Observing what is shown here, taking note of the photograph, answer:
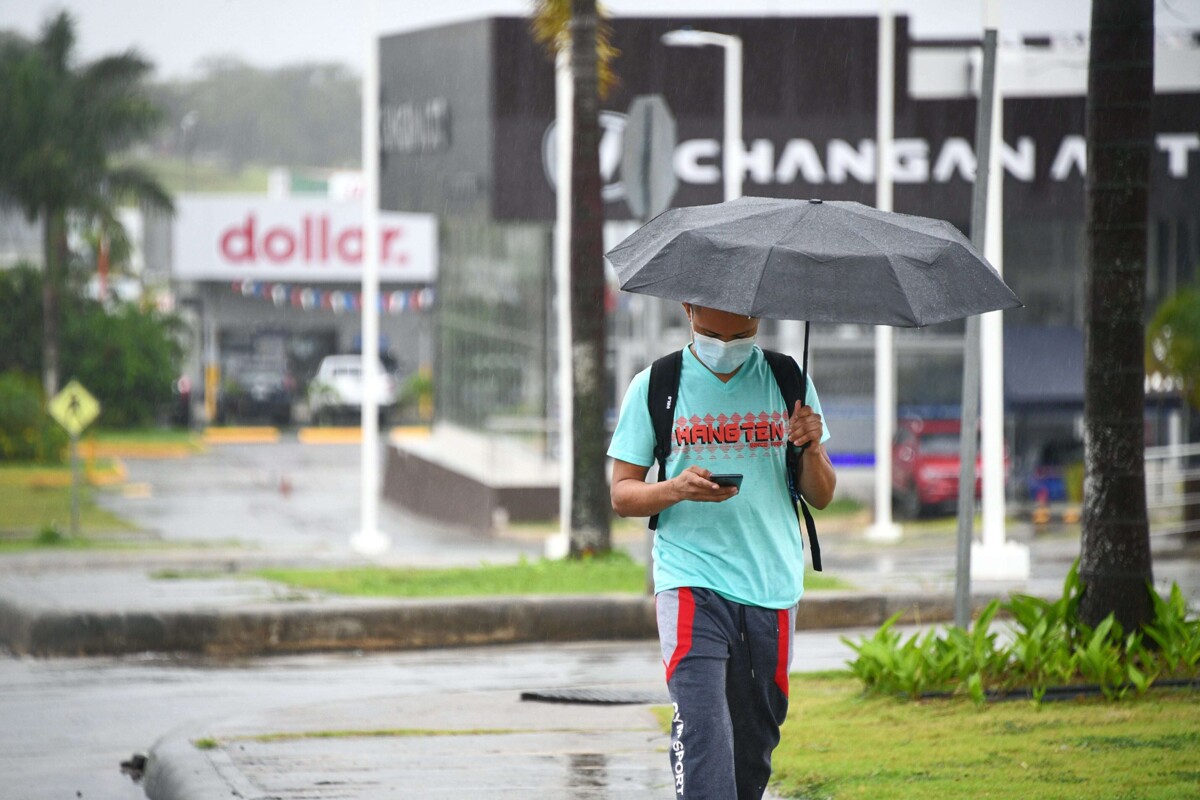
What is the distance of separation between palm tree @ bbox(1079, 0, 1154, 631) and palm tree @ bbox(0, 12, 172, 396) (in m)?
39.8

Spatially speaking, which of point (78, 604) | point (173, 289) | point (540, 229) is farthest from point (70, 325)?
point (78, 604)

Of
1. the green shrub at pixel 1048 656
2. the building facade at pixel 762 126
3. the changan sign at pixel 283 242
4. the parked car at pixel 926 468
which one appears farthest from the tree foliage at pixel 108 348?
the green shrub at pixel 1048 656

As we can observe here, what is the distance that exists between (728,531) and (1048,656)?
10.7 feet

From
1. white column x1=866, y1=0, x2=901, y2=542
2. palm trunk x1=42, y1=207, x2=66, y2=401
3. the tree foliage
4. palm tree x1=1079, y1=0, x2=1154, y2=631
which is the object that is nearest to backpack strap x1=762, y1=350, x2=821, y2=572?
palm tree x1=1079, y1=0, x2=1154, y2=631

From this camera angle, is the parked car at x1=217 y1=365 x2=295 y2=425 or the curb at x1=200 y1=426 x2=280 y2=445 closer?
the curb at x1=200 y1=426 x2=280 y2=445

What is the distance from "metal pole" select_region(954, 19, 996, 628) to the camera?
8.66 metres

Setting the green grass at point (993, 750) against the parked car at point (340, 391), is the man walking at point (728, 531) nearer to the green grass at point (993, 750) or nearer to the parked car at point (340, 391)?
the green grass at point (993, 750)

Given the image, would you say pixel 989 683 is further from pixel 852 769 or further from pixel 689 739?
pixel 689 739

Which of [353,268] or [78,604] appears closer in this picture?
[78,604]

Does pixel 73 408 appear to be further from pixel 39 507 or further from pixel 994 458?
pixel 994 458

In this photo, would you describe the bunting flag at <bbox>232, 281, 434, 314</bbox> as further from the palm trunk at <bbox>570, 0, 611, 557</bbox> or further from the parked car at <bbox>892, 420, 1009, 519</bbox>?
the palm trunk at <bbox>570, 0, 611, 557</bbox>

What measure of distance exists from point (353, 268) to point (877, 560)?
34.8m

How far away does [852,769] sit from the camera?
21.4 feet

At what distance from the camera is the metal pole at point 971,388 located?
866 centimetres
